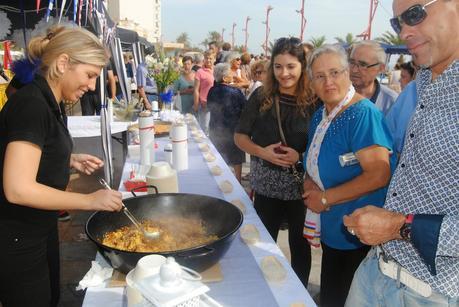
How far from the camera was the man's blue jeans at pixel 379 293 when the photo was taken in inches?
43.1

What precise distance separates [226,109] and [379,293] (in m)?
3.36

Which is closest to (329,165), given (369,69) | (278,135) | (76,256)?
(278,135)

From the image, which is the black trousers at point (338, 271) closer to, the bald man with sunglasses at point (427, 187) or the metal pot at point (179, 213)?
the bald man with sunglasses at point (427, 187)

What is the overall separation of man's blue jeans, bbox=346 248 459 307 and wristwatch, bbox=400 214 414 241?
0.21 meters

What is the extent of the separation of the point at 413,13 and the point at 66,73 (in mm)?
1238

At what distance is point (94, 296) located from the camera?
3.59ft

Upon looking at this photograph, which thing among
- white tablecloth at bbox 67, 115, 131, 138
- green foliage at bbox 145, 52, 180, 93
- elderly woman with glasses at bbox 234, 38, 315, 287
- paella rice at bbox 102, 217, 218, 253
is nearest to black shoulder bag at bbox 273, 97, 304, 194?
elderly woman with glasses at bbox 234, 38, 315, 287

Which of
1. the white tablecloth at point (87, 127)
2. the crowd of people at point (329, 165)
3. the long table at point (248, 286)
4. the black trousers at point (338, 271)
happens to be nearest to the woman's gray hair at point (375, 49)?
the crowd of people at point (329, 165)

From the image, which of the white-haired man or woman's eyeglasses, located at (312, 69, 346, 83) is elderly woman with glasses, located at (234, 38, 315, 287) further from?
the white-haired man

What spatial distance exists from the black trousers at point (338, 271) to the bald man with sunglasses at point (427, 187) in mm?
519

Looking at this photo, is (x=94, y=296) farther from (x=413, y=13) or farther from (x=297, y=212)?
(x=297, y=212)

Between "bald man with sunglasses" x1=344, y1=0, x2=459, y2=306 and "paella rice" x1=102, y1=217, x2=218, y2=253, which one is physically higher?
"bald man with sunglasses" x1=344, y1=0, x2=459, y2=306

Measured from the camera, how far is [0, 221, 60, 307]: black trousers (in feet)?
4.45

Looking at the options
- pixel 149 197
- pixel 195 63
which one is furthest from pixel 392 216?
pixel 195 63
